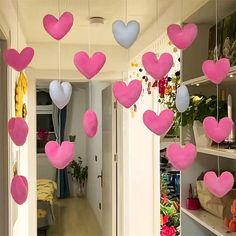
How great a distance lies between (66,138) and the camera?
24.2 ft

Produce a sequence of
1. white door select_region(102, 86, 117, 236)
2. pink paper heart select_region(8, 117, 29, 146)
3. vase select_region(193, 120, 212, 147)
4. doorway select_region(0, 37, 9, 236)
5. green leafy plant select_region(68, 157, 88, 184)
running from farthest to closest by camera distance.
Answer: green leafy plant select_region(68, 157, 88, 184) → white door select_region(102, 86, 117, 236) → doorway select_region(0, 37, 9, 236) → vase select_region(193, 120, 212, 147) → pink paper heart select_region(8, 117, 29, 146)

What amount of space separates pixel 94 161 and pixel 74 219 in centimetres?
101

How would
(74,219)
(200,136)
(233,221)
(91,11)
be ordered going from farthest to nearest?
(74,219) < (91,11) < (200,136) < (233,221)

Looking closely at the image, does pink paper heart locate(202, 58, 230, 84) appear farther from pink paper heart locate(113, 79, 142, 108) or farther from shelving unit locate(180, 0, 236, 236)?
shelving unit locate(180, 0, 236, 236)

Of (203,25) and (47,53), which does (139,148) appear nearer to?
(47,53)

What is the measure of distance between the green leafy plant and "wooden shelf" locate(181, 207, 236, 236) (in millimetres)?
5249

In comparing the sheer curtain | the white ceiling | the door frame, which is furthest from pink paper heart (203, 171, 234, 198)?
the sheer curtain

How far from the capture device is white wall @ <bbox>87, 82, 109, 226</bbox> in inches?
222

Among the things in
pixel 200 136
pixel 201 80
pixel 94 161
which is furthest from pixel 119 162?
pixel 94 161

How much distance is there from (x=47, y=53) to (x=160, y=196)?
71.2 inches

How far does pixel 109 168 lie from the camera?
3979 mm

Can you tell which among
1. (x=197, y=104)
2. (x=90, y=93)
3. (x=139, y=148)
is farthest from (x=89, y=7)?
(x=90, y=93)

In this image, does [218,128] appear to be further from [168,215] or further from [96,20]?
[168,215]

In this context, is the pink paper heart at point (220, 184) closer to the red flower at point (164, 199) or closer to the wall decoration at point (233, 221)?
the wall decoration at point (233, 221)
